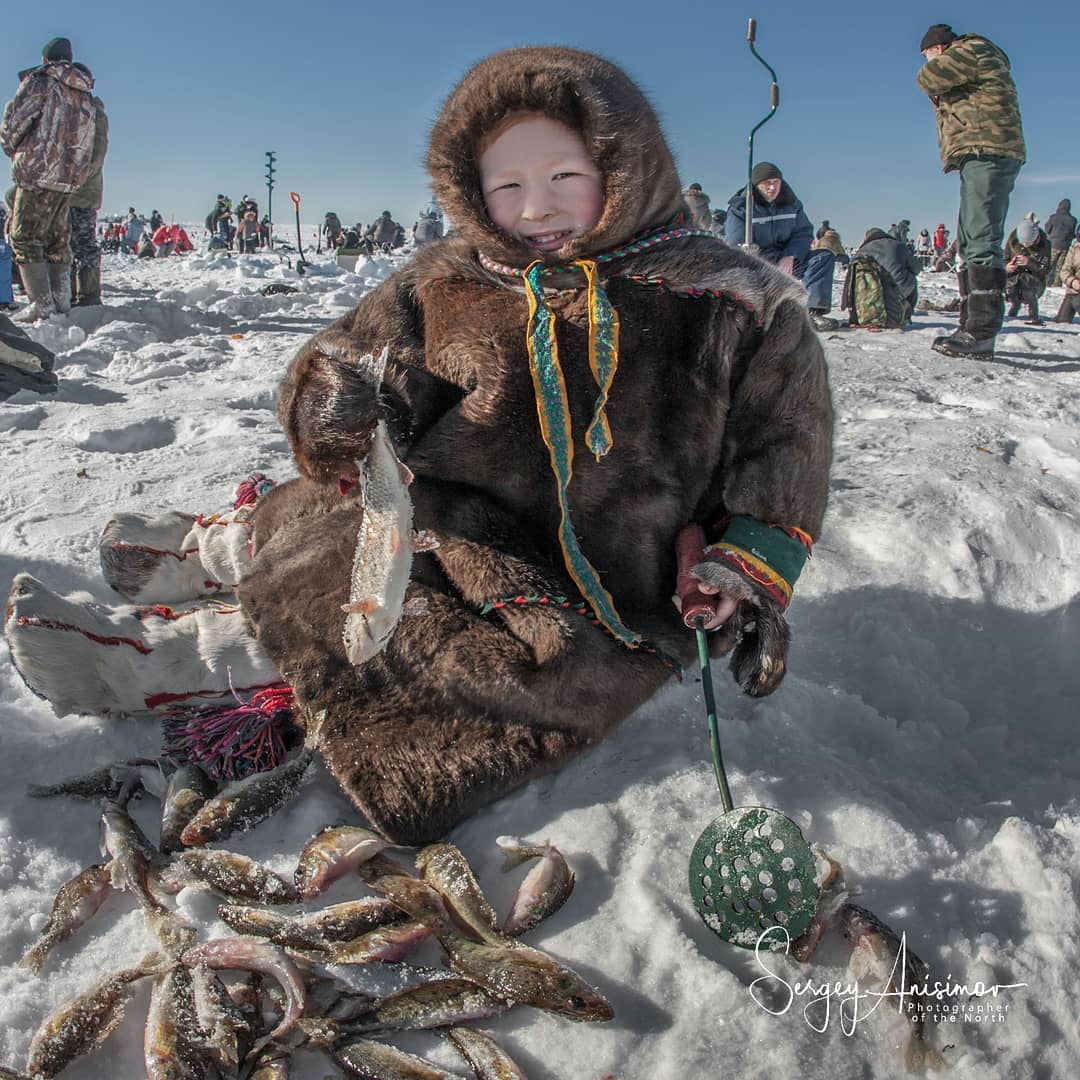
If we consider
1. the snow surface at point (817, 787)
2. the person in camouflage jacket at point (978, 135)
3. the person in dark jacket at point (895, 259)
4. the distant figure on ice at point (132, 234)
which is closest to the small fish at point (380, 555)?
the snow surface at point (817, 787)

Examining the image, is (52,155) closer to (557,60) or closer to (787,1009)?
(557,60)

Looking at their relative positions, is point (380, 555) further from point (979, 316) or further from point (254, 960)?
point (979, 316)

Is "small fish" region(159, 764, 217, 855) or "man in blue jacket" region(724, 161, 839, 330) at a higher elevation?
"man in blue jacket" region(724, 161, 839, 330)

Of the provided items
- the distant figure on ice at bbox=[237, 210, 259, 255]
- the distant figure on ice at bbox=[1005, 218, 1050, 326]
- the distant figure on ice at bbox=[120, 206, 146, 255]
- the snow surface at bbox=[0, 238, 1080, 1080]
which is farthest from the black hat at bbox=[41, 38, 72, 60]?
the distant figure on ice at bbox=[120, 206, 146, 255]

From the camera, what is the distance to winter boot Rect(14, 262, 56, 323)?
6172mm

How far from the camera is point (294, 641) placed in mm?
1825

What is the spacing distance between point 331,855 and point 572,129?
4.97ft

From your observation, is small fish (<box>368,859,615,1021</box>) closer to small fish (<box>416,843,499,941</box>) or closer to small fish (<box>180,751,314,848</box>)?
small fish (<box>416,843,499,941</box>)

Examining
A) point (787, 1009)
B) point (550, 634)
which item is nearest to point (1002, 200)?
point (550, 634)

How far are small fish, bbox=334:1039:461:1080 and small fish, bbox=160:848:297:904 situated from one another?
1.04 feet

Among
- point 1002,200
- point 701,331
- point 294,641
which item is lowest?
point 294,641

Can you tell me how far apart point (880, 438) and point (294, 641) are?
291 cm

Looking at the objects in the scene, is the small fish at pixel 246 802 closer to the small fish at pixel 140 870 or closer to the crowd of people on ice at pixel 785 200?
the small fish at pixel 140 870

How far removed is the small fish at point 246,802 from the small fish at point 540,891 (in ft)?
1.60
